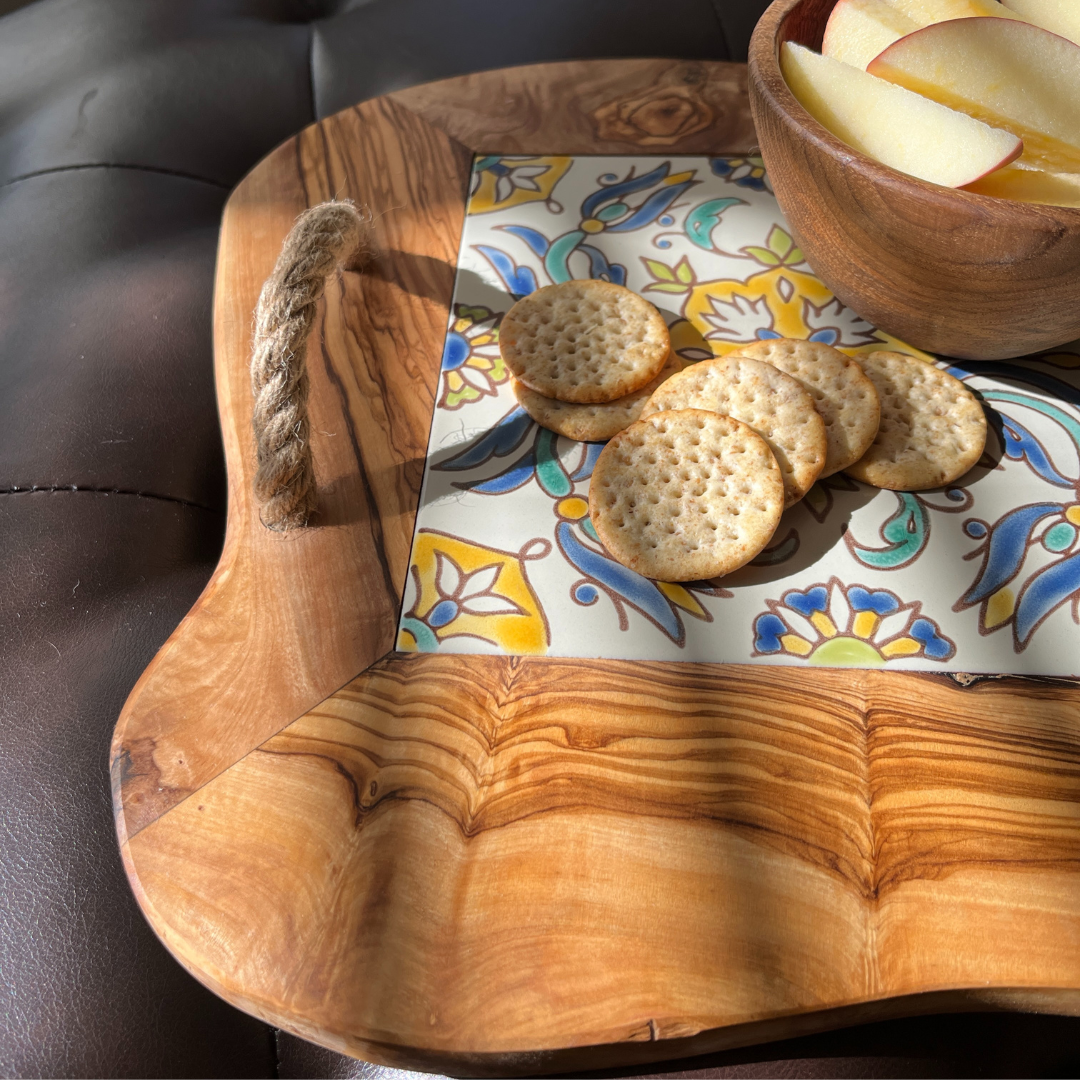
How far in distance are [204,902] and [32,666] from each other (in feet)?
0.91

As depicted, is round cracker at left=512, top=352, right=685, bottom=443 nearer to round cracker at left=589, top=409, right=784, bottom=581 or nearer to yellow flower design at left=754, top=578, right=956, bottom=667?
round cracker at left=589, top=409, right=784, bottom=581

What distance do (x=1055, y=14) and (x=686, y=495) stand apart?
0.38 m

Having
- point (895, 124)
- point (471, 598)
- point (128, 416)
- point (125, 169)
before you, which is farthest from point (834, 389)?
A: point (125, 169)

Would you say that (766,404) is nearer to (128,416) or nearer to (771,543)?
(771,543)

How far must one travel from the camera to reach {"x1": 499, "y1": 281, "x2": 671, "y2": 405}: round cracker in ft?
1.86

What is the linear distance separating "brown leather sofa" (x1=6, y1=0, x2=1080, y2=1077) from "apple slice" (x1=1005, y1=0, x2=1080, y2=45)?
1.84 ft

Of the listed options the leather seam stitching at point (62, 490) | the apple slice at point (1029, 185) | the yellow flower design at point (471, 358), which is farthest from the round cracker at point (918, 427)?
the leather seam stitching at point (62, 490)

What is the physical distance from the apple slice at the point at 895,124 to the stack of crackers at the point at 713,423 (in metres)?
0.12

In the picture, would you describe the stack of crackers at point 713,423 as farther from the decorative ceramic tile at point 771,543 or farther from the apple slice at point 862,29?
the apple slice at point 862,29

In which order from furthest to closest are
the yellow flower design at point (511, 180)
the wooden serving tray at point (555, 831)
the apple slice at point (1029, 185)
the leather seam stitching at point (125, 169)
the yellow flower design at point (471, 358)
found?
the leather seam stitching at point (125, 169) → the yellow flower design at point (511, 180) → the yellow flower design at point (471, 358) → the apple slice at point (1029, 185) → the wooden serving tray at point (555, 831)

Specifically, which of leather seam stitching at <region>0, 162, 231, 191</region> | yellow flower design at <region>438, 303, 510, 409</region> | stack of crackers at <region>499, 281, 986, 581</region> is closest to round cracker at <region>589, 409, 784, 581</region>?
stack of crackers at <region>499, 281, 986, 581</region>

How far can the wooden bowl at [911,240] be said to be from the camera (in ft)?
1.43

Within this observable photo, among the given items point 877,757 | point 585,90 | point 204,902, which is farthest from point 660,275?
point 204,902

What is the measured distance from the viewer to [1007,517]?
1.70ft
